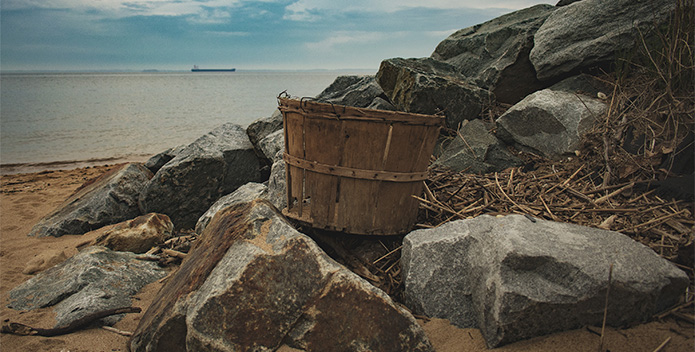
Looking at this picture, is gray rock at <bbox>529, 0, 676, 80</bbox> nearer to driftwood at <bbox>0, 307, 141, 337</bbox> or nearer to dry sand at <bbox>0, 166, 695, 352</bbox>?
dry sand at <bbox>0, 166, 695, 352</bbox>

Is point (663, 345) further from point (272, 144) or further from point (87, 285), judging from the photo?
point (272, 144)

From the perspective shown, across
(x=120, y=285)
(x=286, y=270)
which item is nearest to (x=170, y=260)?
(x=120, y=285)

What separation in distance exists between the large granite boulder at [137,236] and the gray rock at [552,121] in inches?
175

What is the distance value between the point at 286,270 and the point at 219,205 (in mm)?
3199

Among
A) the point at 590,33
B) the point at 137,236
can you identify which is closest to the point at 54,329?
the point at 137,236

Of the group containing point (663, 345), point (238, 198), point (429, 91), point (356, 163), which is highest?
point (429, 91)

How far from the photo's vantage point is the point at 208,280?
8.73ft

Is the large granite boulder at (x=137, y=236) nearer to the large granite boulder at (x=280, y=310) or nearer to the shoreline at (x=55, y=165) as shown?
the large granite boulder at (x=280, y=310)

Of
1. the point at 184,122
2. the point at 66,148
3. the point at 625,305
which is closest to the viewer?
the point at 625,305

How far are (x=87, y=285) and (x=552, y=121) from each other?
511 cm

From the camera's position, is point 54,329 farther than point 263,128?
No

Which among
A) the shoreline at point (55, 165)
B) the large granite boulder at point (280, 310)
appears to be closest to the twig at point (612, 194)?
the large granite boulder at point (280, 310)

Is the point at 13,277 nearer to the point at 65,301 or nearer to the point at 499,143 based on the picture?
the point at 65,301

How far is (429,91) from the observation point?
557cm
